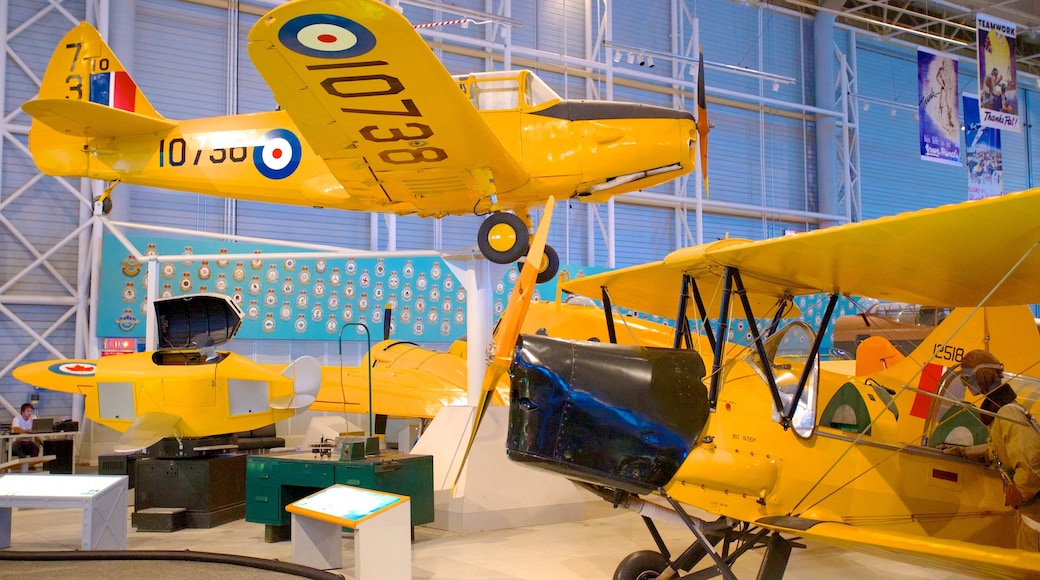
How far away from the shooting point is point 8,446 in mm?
9484

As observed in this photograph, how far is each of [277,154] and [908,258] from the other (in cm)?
522

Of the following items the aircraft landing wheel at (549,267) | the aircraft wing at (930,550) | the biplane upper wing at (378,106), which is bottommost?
the aircraft wing at (930,550)

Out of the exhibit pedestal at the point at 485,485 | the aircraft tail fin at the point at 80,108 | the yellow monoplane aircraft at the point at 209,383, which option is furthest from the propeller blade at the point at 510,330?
the aircraft tail fin at the point at 80,108

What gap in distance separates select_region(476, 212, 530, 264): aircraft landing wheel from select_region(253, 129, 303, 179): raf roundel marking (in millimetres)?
1910

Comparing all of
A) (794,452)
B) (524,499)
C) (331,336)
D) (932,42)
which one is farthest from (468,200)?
(932,42)

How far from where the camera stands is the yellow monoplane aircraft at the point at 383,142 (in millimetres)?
5336

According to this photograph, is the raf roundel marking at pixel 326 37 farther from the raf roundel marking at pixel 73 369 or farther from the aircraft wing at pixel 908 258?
the raf roundel marking at pixel 73 369

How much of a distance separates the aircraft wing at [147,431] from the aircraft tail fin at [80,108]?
220 cm

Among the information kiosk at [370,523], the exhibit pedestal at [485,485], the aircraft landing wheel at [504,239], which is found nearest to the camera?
the information kiosk at [370,523]

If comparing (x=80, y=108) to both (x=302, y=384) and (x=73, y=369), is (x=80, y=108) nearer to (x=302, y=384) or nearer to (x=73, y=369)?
(x=302, y=384)

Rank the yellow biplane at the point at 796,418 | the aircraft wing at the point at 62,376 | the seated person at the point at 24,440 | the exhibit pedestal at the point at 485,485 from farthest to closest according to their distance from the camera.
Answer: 1. the seated person at the point at 24,440
2. the aircraft wing at the point at 62,376
3. the exhibit pedestal at the point at 485,485
4. the yellow biplane at the point at 796,418

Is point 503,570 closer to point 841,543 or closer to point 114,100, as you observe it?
point 841,543

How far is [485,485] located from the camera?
6.64 meters

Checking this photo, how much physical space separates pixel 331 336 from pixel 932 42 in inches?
705
